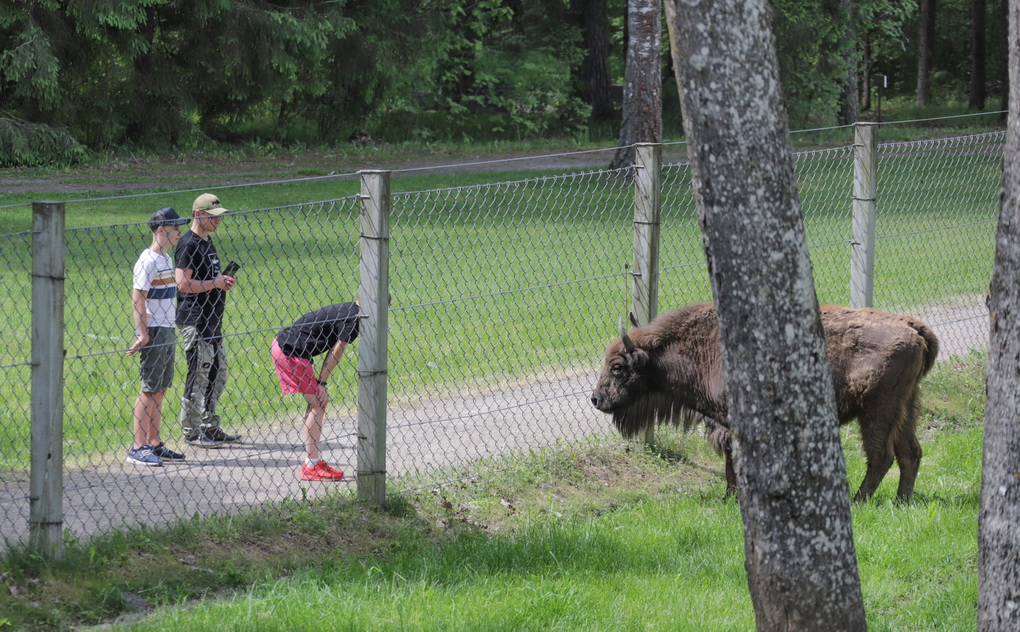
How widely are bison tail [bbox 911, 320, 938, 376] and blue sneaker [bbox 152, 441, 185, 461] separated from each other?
16.2ft

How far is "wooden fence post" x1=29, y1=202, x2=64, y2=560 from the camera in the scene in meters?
5.19

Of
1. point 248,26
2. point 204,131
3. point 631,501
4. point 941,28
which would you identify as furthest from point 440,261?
point 941,28

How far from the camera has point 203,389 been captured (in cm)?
796

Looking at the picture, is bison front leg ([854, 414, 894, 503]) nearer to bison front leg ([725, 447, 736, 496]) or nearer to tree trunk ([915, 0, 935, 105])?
bison front leg ([725, 447, 736, 496])

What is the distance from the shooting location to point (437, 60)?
102 ft

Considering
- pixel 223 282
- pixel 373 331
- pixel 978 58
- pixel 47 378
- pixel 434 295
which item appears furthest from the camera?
pixel 978 58

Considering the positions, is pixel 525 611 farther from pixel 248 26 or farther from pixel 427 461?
pixel 248 26

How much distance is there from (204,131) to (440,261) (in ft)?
55.0

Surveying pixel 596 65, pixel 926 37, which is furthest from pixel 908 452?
pixel 926 37

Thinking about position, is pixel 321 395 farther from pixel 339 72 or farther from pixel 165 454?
pixel 339 72

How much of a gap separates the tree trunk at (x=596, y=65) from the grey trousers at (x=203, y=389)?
27.5 meters

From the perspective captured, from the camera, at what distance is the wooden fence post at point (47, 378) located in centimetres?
519

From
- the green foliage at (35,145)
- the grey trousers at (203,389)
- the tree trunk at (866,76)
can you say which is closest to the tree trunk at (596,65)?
the tree trunk at (866,76)

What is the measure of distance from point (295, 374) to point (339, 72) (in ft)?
76.8
